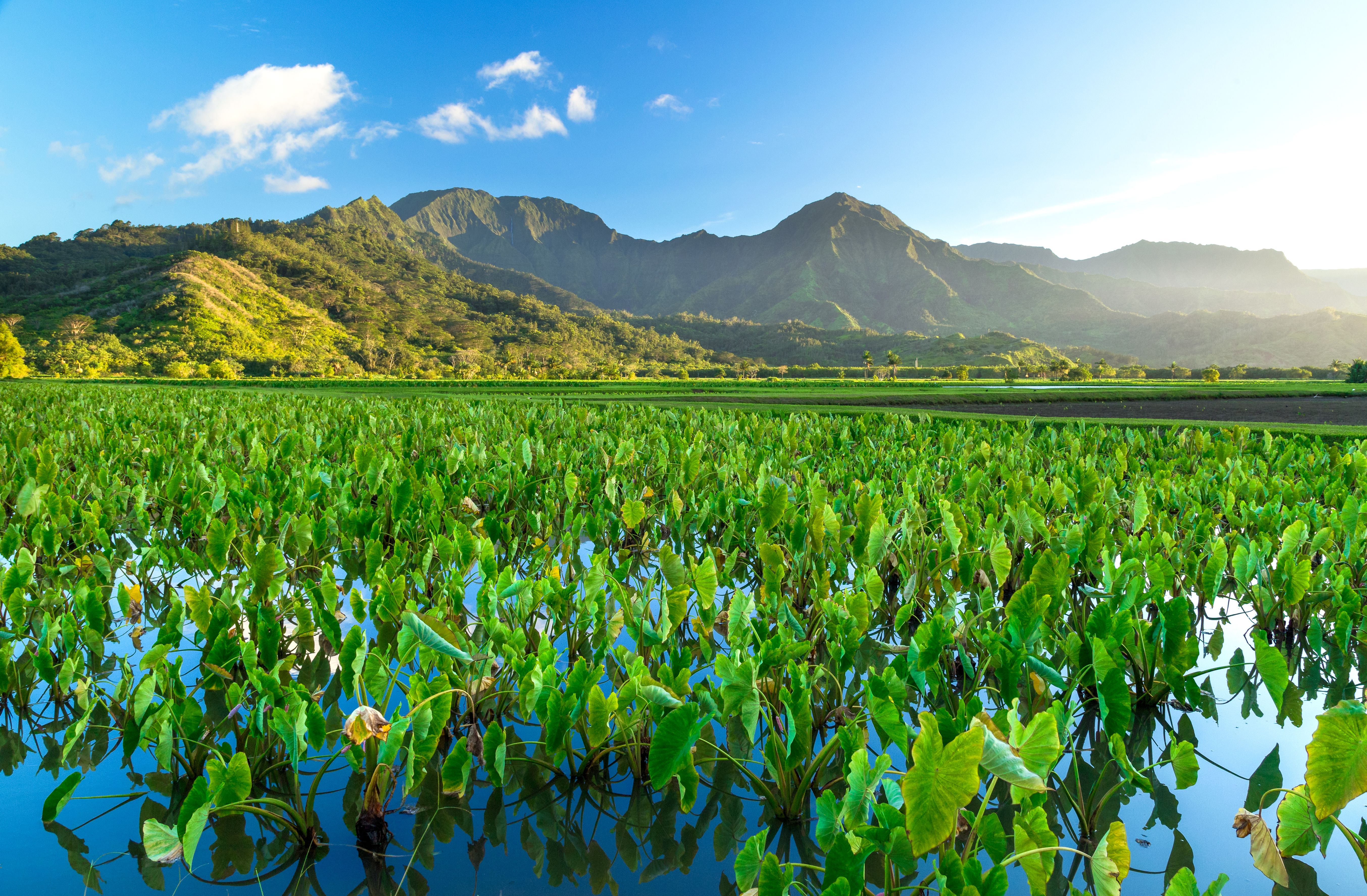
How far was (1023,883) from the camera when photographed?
174cm

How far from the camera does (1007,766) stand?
1.20 metres

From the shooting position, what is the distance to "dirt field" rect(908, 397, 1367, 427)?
15.3 m

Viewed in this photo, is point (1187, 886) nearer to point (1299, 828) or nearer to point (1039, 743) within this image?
point (1039, 743)

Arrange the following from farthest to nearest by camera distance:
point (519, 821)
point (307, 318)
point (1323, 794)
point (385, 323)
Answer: point (385, 323), point (307, 318), point (519, 821), point (1323, 794)

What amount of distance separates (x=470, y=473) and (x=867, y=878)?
Answer: 13.7ft

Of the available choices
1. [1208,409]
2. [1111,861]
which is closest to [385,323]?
[1208,409]

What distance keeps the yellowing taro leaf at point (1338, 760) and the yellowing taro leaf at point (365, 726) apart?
201 centimetres

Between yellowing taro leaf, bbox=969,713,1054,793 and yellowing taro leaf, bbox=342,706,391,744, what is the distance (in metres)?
1.34

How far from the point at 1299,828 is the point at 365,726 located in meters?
2.09

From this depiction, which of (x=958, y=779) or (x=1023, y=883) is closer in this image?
(x=958, y=779)

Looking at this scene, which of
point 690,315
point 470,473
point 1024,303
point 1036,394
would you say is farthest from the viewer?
point 1024,303

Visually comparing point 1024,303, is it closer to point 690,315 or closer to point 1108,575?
point 690,315

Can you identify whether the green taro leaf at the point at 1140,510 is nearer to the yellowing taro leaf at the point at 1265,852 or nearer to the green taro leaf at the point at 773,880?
the yellowing taro leaf at the point at 1265,852

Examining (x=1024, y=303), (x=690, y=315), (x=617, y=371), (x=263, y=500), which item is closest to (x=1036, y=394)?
(x=263, y=500)
